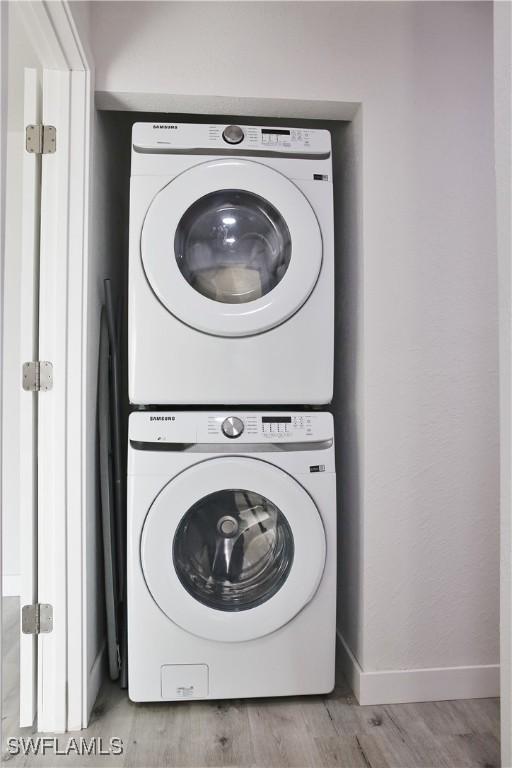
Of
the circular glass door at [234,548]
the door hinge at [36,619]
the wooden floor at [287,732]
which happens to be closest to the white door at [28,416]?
the door hinge at [36,619]

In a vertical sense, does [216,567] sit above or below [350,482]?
below

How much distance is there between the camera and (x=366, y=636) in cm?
183

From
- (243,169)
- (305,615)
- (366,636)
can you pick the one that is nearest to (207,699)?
(305,615)

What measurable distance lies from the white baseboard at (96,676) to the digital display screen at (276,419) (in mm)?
912

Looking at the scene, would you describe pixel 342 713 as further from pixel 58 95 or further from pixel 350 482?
pixel 58 95

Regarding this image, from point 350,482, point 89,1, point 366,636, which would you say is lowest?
point 366,636

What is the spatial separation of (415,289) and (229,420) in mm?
716

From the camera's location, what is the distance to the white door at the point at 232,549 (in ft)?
5.62

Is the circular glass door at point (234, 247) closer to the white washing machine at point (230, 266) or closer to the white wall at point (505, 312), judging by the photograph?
the white washing machine at point (230, 266)

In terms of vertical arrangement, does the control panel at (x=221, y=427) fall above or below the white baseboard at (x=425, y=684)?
above

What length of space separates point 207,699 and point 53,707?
0.44m

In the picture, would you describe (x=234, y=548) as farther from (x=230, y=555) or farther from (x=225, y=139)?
(x=225, y=139)

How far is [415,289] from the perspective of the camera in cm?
185

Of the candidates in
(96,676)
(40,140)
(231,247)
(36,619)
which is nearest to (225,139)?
(231,247)
